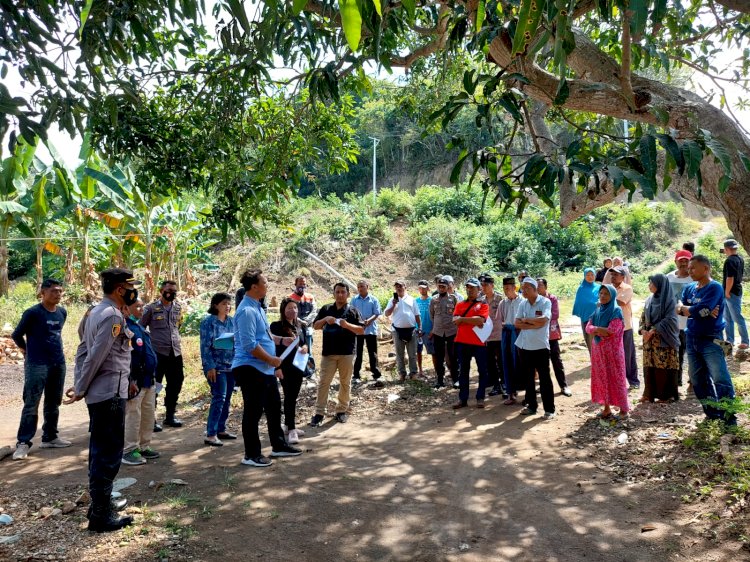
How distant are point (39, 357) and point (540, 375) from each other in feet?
18.8

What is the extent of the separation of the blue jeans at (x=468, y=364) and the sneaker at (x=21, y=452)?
5.16 m

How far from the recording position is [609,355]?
7238mm

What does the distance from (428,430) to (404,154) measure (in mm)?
42808

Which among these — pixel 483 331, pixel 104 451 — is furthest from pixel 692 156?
pixel 483 331

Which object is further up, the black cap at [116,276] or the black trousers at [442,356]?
the black cap at [116,276]

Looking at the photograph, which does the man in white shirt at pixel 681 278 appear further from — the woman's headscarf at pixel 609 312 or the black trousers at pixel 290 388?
the black trousers at pixel 290 388

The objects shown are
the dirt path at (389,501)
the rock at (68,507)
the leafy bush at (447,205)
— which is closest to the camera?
the dirt path at (389,501)

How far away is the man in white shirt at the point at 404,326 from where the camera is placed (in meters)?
10.3

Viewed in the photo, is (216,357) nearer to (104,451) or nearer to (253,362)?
(253,362)

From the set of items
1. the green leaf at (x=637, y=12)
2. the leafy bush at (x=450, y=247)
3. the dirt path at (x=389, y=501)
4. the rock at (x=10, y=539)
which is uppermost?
the leafy bush at (x=450, y=247)

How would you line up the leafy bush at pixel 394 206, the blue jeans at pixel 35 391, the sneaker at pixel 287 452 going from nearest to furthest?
the sneaker at pixel 287 452 < the blue jeans at pixel 35 391 < the leafy bush at pixel 394 206

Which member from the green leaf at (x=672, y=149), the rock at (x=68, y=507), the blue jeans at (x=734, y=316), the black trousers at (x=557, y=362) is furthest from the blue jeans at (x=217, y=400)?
the blue jeans at (x=734, y=316)

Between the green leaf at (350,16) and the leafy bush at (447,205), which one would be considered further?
the leafy bush at (447,205)

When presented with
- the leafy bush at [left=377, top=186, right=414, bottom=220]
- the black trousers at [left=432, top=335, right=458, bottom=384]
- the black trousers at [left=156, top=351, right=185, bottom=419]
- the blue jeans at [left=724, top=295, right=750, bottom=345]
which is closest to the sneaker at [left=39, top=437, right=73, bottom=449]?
the black trousers at [left=156, top=351, right=185, bottom=419]
